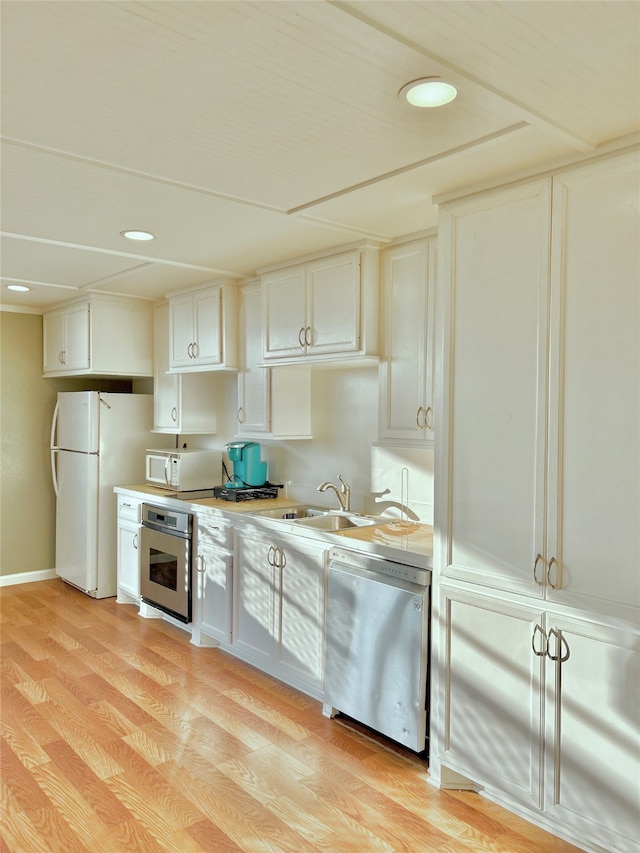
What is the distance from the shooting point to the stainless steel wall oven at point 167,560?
413cm

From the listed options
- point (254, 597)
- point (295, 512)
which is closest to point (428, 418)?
point (295, 512)

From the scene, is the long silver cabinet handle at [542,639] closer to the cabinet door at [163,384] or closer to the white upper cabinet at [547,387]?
the white upper cabinet at [547,387]

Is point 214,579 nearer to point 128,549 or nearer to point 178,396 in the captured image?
point 128,549

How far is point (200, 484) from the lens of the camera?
4613mm

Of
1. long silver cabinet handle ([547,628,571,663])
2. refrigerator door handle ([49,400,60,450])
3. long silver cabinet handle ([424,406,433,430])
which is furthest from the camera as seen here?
refrigerator door handle ([49,400,60,450])

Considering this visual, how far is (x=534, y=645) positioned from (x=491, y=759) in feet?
1.67

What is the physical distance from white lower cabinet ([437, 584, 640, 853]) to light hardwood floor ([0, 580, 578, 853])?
17 cm

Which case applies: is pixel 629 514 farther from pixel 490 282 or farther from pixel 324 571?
pixel 324 571

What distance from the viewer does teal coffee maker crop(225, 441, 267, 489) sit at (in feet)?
14.4

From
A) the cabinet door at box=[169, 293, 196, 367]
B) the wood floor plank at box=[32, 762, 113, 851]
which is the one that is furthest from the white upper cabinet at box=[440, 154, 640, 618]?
the cabinet door at box=[169, 293, 196, 367]

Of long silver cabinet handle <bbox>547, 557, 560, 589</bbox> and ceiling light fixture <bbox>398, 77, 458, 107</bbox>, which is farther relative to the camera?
long silver cabinet handle <bbox>547, 557, 560, 589</bbox>

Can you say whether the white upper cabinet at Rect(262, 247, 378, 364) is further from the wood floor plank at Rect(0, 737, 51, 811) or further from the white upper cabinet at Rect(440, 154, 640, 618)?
the wood floor plank at Rect(0, 737, 51, 811)

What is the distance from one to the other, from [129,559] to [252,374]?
1.81m

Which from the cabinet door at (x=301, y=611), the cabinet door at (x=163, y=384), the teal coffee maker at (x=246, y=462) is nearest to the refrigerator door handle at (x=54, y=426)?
the cabinet door at (x=163, y=384)
